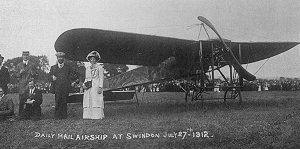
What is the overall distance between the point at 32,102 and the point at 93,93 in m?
1.38

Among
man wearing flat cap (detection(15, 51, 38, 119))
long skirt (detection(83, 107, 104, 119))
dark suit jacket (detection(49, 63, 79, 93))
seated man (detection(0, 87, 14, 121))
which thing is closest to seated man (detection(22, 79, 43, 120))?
man wearing flat cap (detection(15, 51, 38, 119))

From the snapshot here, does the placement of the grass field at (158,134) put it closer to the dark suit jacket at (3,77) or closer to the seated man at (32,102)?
the seated man at (32,102)

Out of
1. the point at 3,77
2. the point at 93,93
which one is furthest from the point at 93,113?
the point at 3,77

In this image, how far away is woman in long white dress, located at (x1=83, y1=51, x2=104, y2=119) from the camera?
18.4ft

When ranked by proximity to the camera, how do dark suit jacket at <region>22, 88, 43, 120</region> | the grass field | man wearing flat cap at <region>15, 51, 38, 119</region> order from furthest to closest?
man wearing flat cap at <region>15, 51, 38, 119</region> < dark suit jacket at <region>22, 88, 43, 120</region> < the grass field

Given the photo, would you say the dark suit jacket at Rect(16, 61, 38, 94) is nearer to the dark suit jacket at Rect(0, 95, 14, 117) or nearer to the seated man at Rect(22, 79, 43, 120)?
the seated man at Rect(22, 79, 43, 120)

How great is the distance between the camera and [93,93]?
18.5 feet

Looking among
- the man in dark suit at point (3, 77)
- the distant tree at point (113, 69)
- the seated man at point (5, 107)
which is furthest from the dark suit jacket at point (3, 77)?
the distant tree at point (113, 69)

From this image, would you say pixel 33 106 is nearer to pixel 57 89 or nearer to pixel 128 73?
pixel 57 89

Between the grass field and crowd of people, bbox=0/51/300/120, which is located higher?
crowd of people, bbox=0/51/300/120

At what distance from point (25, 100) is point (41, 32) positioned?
1570 mm

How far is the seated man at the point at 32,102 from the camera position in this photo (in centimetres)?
591

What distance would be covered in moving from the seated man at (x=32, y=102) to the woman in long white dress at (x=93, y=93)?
1.09 metres
